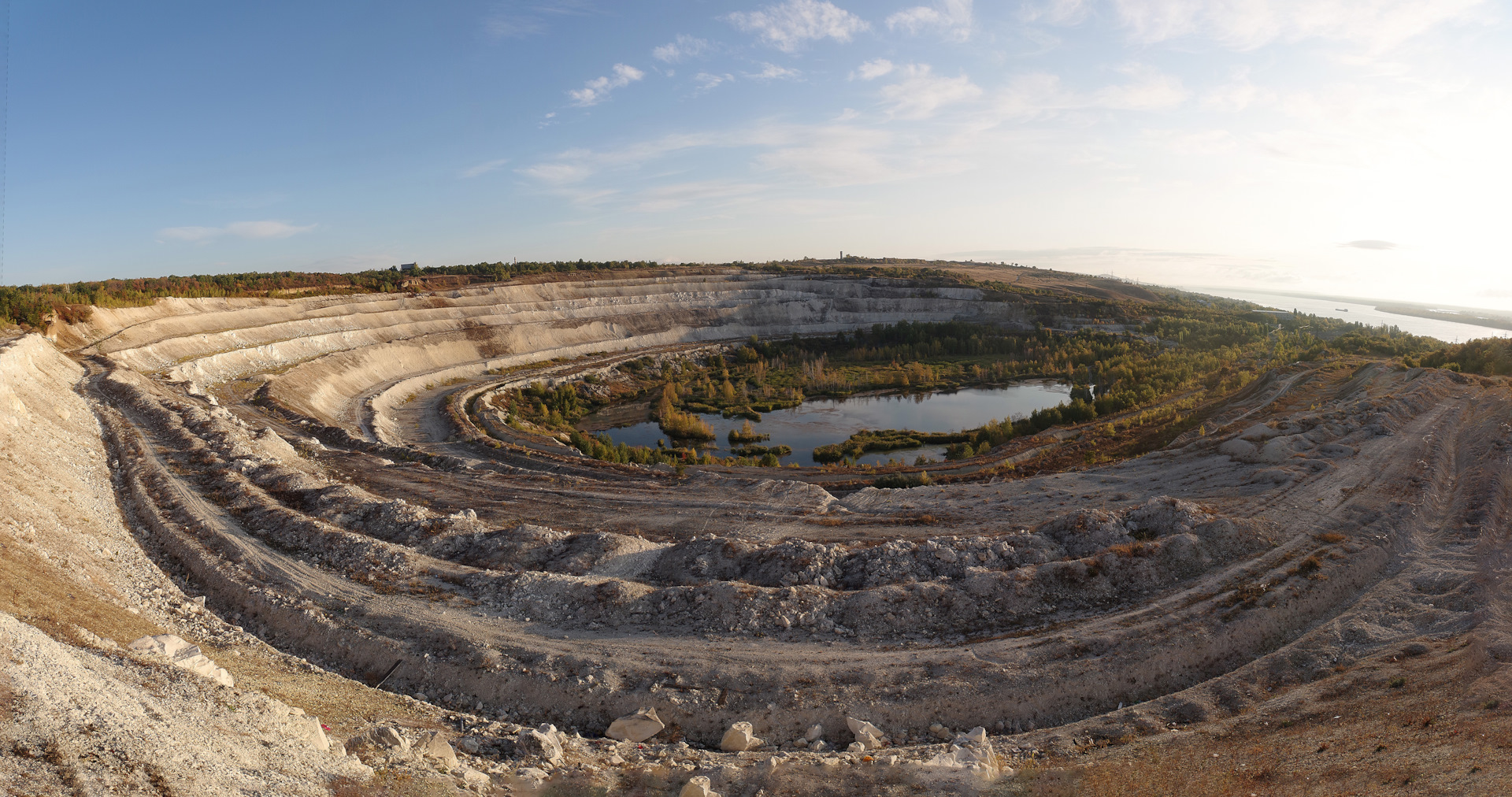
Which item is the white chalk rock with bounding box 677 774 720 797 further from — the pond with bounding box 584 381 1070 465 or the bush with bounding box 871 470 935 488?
the pond with bounding box 584 381 1070 465

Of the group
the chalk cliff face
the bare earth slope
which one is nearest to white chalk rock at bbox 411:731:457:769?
the bare earth slope

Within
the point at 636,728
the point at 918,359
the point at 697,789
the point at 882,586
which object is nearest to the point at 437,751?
the point at 636,728

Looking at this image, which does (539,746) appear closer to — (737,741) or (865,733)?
(737,741)

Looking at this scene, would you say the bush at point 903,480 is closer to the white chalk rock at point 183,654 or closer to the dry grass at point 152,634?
the dry grass at point 152,634

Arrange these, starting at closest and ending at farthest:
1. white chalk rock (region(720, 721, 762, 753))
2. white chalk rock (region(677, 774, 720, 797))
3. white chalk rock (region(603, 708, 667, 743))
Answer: white chalk rock (region(677, 774, 720, 797)) → white chalk rock (region(720, 721, 762, 753)) → white chalk rock (region(603, 708, 667, 743))

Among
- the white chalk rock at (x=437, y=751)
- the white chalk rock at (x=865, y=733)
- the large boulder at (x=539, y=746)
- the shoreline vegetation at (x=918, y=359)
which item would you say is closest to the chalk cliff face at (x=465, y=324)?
the shoreline vegetation at (x=918, y=359)
